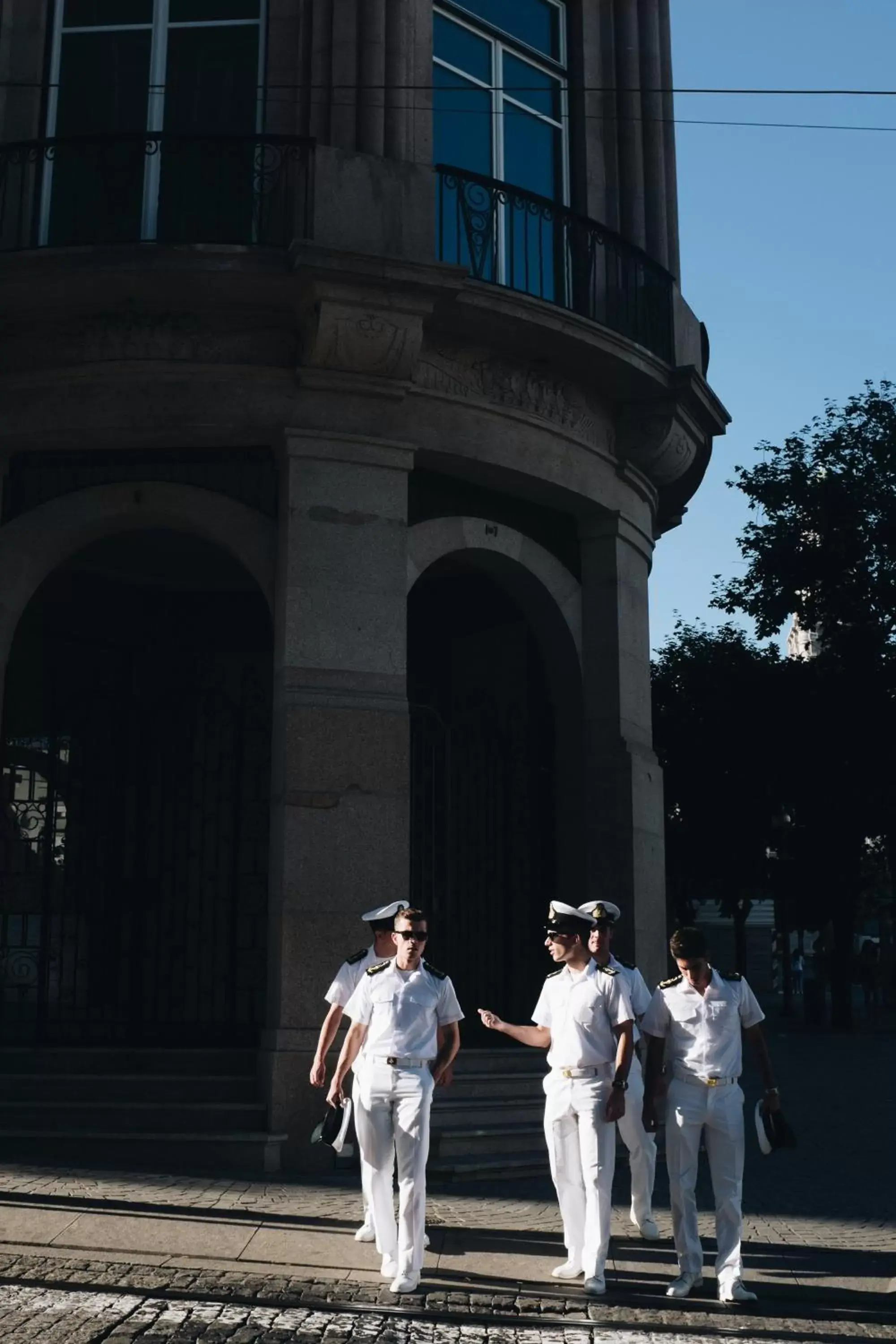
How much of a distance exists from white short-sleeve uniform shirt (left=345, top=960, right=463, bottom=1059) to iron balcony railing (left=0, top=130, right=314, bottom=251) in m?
6.58

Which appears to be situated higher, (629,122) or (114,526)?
(629,122)

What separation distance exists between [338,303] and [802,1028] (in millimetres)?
24256

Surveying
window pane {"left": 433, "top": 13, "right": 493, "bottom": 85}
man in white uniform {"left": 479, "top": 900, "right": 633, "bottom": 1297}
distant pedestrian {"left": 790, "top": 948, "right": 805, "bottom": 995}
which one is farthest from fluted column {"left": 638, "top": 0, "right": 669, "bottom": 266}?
distant pedestrian {"left": 790, "top": 948, "right": 805, "bottom": 995}

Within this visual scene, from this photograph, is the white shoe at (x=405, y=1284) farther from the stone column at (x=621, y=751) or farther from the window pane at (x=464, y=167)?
the window pane at (x=464, y=167)

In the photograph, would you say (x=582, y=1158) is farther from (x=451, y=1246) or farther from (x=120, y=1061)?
(x=120, y=1061)

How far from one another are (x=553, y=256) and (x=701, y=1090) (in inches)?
336

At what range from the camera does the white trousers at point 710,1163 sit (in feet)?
23.0

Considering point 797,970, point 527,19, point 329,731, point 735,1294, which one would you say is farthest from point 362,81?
point 797,970

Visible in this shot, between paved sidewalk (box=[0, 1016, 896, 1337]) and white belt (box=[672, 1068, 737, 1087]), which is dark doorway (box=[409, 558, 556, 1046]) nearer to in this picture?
paved sidewalk (box=[0, 1016, 896, 1337])

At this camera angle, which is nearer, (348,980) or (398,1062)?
(398,1062)

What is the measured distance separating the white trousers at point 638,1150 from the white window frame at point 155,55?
813 cm

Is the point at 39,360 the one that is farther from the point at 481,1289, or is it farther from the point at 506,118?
the point at 481,1289

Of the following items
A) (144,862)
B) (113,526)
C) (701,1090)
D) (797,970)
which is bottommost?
(797,970)

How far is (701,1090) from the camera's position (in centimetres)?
724
